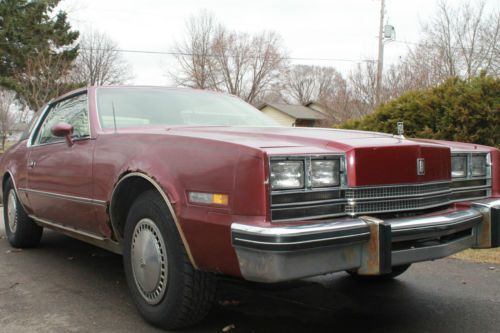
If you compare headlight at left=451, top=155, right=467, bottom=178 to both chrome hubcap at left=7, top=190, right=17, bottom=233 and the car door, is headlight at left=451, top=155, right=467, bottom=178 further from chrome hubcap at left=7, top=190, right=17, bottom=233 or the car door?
chrome hubcap at left=7, top=190, right=17, bottom=233

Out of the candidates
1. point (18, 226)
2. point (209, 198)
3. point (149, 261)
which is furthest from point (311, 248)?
point (18, 226)

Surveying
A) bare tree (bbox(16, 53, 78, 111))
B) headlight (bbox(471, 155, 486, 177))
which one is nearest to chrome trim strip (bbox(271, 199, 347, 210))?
headlight (bbox(471, 155, 486, 177))

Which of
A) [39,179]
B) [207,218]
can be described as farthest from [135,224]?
[39,179]

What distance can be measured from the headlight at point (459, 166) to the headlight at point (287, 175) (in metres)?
1.31

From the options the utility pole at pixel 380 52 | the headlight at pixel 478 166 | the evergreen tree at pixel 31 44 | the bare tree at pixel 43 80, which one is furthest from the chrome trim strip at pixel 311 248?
the evergreen tree at pixel 31 44

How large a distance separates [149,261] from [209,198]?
75 centimetres

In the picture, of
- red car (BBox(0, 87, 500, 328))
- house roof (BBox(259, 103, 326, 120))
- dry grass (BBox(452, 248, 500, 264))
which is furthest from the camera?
house roof (BBox(259, 103, 326, 120))

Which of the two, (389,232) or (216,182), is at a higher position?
(216,182)

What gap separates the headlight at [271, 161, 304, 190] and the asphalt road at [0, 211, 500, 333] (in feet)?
3.50

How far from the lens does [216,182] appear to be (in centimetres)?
261

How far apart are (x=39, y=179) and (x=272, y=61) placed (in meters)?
44.5

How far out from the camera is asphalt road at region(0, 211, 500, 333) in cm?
319

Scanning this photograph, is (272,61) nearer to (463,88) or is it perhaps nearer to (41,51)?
(41,51)

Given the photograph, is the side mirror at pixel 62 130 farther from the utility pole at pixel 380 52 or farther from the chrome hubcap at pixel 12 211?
the utility pole at pixel 380 52
